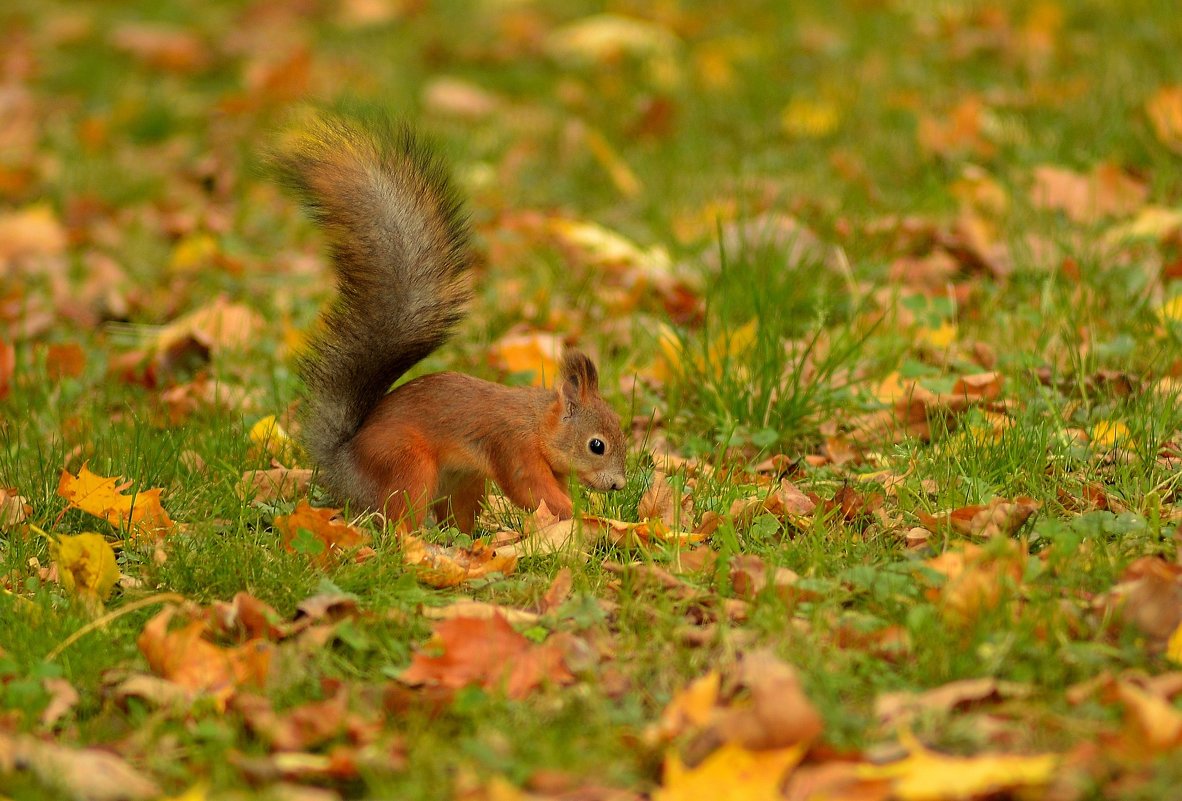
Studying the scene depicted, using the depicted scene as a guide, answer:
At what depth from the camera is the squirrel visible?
113 inches

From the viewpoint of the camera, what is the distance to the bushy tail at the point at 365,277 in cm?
287

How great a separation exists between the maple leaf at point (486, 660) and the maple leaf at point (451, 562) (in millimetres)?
294

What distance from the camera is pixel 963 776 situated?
175cm

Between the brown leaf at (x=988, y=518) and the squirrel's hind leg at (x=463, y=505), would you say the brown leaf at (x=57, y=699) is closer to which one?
the squirrel's hind leg at (x=463, y=505)

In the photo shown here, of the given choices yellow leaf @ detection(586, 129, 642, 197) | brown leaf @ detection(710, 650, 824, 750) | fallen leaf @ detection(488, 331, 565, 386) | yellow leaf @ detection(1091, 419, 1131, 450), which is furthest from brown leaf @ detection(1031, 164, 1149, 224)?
brown leaf @ detection(710, 650, 824, 750)

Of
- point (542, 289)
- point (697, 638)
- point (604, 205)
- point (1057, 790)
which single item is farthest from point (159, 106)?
point (1057, 790)

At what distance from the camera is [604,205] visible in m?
5.18

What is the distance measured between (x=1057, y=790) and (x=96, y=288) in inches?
145

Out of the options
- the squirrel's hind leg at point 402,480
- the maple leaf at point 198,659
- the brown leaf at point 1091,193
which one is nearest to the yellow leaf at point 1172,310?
the brown leaf at point 1091,193

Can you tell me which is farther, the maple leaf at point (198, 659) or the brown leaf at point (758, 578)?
the brown leaf at point (758, 578)

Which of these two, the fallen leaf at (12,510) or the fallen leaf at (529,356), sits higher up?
the fallen leaf at (529,356)

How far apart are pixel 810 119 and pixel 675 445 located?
2.56 metres

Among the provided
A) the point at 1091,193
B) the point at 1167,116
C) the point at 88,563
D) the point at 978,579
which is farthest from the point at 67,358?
the point at 1167,116

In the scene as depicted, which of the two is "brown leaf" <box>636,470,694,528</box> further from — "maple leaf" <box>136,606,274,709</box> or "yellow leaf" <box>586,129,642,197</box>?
"yellow leaf" <box>586,129,642,197</box>
